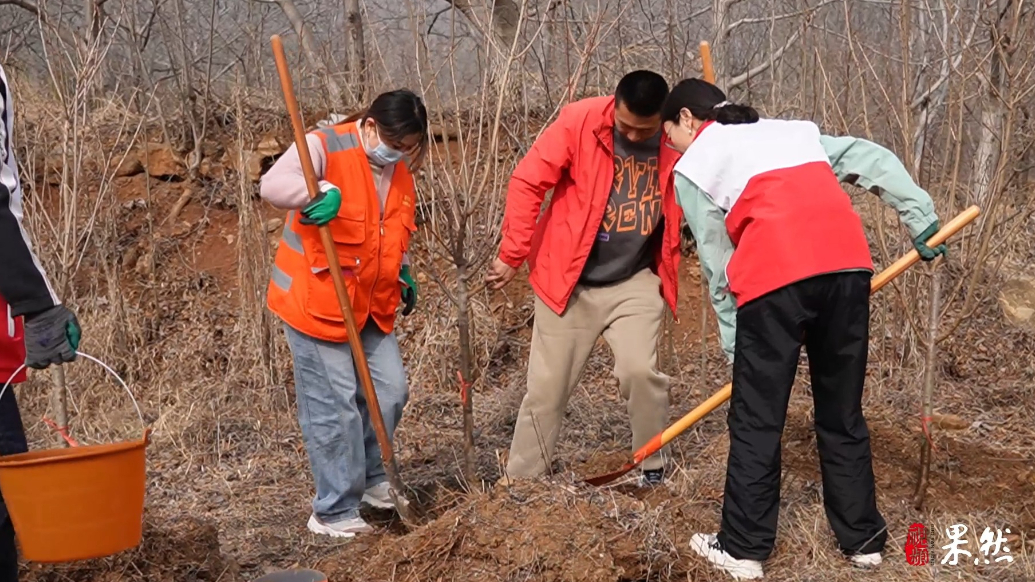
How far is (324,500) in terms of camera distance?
4164 mm

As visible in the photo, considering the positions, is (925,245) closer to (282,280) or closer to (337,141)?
(337,141)

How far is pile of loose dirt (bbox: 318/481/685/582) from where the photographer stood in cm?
321

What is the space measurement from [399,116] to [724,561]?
2020mm

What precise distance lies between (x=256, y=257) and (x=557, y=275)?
3.17 m

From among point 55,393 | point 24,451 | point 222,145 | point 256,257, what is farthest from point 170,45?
point 24,451

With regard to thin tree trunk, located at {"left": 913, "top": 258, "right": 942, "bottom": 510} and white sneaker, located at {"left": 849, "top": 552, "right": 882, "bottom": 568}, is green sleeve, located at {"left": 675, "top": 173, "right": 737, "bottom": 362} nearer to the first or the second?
white sneaker, located at {"left": 849, "top": 552, "right": 882, "bottom": 568}

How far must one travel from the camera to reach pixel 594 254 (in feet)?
14.4

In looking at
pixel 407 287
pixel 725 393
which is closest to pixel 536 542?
pixel 725 393

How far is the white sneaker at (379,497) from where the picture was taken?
14.6ft

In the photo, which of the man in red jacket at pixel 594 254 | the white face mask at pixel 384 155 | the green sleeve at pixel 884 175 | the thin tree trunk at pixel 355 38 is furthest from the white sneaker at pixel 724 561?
the thin tree trunk at pixel 355 38

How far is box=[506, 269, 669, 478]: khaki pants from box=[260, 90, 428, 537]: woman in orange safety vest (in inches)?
24.2

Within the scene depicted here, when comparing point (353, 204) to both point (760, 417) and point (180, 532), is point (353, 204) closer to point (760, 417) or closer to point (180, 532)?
point (180, 532)

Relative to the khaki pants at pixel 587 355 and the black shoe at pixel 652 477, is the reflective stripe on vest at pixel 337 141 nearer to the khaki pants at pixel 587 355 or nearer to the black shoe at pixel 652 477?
the khaki pants at pixel 587 355

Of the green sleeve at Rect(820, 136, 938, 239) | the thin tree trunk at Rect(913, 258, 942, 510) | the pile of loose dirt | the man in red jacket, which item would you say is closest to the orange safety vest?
the man in red jacket
